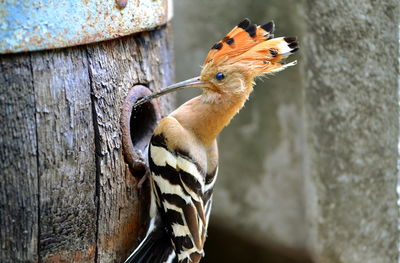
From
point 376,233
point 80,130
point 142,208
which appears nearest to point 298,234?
point 376,233

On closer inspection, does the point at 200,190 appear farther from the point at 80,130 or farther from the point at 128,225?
the point at 80,130

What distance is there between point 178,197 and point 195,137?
0.72 ft

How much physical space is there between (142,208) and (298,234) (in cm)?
121

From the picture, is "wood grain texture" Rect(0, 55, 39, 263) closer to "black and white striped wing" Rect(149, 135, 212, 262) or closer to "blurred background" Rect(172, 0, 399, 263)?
"black and white striped wing" Rect(149, 135, 212, 262)

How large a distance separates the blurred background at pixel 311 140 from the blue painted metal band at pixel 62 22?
2.97 ft

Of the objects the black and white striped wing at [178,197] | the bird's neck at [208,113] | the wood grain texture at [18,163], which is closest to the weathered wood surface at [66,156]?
the wood grain texture at [18,163]

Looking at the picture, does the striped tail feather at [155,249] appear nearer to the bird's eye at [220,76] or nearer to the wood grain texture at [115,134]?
the wood grain texture at [115,134]

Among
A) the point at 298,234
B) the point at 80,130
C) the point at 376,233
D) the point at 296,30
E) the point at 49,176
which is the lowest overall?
the point at 298,234

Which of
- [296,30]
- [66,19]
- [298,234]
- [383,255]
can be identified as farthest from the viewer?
[298,234]

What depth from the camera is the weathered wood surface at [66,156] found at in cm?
169

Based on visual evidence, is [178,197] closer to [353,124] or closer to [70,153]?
[70,153]

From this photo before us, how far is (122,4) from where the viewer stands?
1816mm

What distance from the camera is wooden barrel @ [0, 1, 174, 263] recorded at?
1.69 meters

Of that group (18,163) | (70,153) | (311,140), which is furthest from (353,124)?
(18,163)
